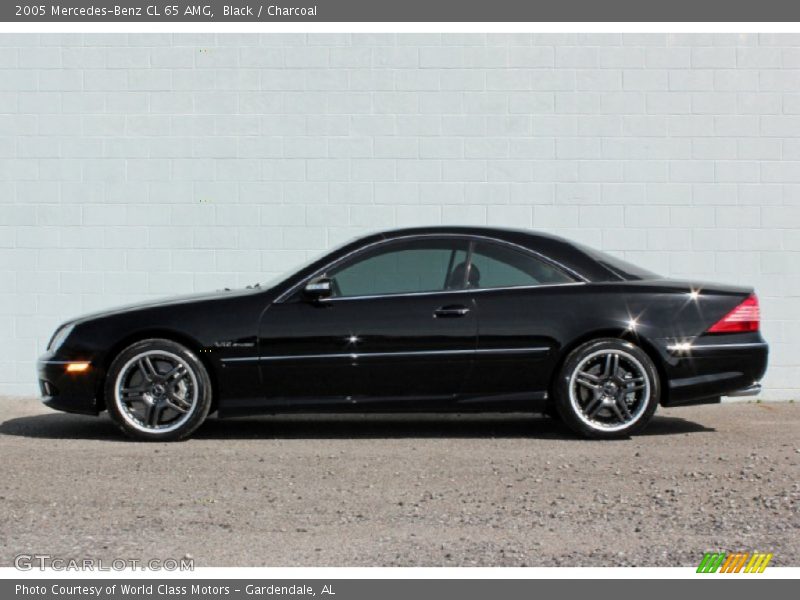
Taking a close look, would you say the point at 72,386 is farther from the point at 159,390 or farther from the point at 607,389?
the point at 607,389

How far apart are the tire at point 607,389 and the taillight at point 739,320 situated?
56cm

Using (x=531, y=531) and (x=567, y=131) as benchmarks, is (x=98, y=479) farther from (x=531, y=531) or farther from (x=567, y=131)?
(x=567, y=131)

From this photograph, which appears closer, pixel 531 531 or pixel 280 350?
pixel 531 531

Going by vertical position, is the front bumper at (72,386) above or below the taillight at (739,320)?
below

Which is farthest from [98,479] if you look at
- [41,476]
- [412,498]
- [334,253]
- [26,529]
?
[334,253]

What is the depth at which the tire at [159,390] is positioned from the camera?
8.68 meters

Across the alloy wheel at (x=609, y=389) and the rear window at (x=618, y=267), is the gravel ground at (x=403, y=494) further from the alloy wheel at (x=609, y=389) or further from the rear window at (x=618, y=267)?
the rear window at (x=618, y=267)

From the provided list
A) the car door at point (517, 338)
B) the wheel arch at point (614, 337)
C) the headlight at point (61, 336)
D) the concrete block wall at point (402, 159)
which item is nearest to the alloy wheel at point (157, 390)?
the headlight at point (61, 336)

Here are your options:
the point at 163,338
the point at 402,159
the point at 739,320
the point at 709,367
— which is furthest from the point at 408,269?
the point at 402,159

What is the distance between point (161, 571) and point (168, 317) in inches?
147

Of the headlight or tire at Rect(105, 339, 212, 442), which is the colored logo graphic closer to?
tire at Rect(105, 339, 212, 442)

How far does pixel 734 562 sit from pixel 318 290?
406 centimetres

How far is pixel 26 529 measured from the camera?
6020 millimetres

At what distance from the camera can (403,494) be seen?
6.85 meters
